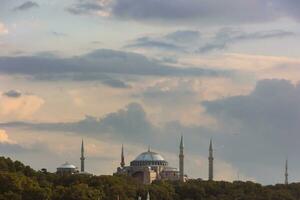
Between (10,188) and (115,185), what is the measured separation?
108 feet

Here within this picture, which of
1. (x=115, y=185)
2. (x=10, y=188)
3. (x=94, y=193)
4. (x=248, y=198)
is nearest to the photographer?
(x=10, y=188)

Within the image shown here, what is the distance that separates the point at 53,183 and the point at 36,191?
32779mm

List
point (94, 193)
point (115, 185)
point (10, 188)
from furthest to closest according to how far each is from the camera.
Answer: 1. point (115, 185)
2. point (94, 193)
3. point (10, 188)

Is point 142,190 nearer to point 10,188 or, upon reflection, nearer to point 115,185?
point 115,185

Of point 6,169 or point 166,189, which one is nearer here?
point 6,169

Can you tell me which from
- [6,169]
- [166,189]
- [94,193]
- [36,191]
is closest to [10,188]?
[36,191]

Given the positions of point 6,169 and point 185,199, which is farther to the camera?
point 185,199

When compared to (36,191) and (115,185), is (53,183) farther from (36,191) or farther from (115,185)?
(36,191)

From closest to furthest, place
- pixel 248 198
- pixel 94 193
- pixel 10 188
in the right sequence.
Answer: pixel 10 188, pixel 94 193, pixel 248 198

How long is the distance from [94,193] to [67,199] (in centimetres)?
495

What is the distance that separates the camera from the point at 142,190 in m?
188

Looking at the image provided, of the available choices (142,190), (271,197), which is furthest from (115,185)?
(271,197)

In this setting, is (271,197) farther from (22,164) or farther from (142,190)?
(22,164)

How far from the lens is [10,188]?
153625 mm
